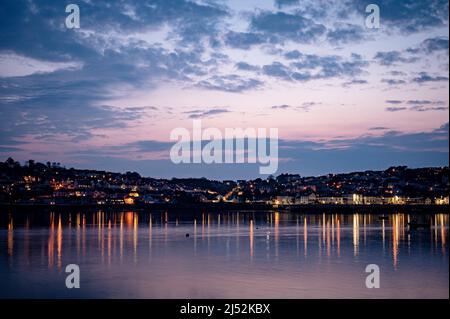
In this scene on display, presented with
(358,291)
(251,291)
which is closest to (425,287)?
(358,291)

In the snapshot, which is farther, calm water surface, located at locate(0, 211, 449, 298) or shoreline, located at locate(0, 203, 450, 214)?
shoreline, located at locate(0, 203, 450, 214)

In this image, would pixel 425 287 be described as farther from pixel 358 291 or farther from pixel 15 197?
pixel 15 197

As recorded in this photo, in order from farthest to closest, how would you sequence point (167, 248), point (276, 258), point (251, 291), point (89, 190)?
point (89, 190) → point (167, 248) → point (276, 258) → point (251, 291)

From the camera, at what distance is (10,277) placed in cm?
2181

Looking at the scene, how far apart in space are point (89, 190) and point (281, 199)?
52499 millimetres

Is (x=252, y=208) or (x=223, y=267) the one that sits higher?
(x=223, y=267)

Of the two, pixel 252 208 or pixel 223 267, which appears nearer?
pixel 223 267

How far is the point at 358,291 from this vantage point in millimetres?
19438

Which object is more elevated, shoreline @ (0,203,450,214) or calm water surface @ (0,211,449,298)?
calm water surface @ (0,211,449,298)

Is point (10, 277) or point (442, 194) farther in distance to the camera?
point (442, 194)

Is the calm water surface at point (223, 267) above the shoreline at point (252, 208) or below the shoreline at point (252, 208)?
above

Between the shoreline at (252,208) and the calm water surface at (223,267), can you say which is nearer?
the calm water surface at (223,267)
